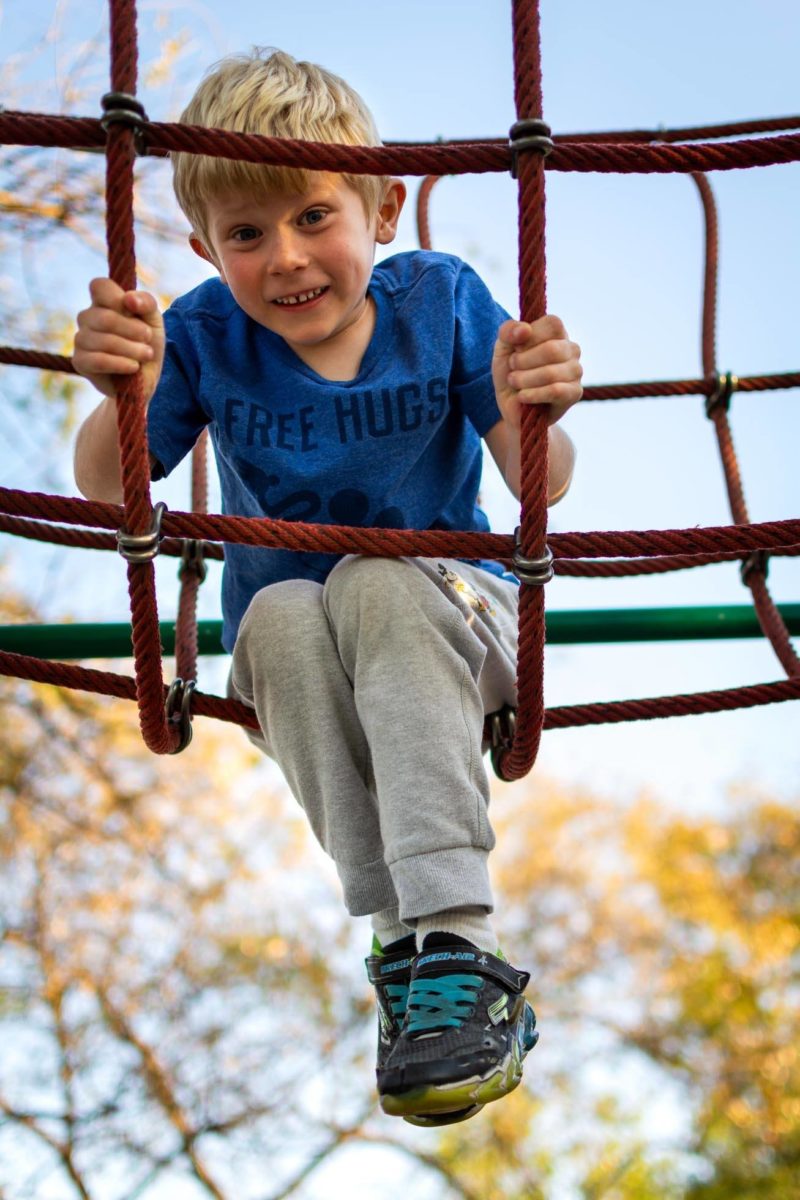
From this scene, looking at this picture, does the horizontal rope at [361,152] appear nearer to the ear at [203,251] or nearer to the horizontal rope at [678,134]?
the ear at [203,251]

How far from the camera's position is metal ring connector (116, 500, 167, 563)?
39.4 inches

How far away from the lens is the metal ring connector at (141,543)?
1.00m

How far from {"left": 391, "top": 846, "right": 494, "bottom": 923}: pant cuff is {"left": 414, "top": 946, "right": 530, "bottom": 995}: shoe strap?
0.09ft

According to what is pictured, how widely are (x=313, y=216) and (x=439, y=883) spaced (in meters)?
0.53

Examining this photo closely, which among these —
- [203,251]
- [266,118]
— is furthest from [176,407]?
[266,118]

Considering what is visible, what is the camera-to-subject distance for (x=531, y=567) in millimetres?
1031

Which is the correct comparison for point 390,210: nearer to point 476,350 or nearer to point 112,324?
point 476,350

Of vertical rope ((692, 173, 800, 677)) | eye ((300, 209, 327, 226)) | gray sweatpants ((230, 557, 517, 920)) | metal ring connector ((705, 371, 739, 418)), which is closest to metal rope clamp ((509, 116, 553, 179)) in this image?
eye ((300, 209, 327, 226))

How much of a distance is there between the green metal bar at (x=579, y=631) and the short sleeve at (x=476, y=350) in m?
0.52

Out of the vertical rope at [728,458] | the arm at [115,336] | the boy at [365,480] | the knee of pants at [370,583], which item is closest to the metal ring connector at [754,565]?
the vertical rope at [728,458]

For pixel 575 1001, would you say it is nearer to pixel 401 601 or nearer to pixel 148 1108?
pixel 148 1108

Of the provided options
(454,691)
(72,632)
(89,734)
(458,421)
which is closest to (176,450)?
(458,421)

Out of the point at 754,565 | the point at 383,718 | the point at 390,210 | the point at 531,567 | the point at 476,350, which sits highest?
the point at 390,210

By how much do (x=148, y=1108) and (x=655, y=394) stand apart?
146 inches
